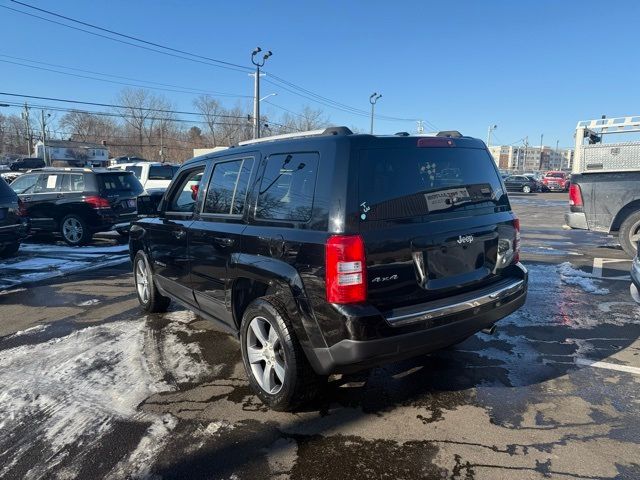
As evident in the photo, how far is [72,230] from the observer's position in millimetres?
10836

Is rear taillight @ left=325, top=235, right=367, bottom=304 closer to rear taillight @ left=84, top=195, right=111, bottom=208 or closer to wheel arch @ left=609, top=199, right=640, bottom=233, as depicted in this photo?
wheel arch @ left=609, top=199, right=640, bottom=233

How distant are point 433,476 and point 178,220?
3.21 m

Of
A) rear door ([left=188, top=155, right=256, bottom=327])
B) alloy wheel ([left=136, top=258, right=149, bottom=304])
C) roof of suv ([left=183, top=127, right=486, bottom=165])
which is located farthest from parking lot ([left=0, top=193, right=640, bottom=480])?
roof of suv ([left=183, top=127, right=486, bottom=165])

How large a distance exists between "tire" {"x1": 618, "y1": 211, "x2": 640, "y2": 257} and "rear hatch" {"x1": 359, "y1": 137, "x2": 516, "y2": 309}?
618 cm

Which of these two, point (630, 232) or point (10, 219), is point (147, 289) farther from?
point (630, 232)

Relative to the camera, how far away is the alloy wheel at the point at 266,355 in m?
3.27

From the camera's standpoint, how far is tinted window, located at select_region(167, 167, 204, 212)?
4.49 m

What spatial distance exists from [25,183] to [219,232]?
33.8ft

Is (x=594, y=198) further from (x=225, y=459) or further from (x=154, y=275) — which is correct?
(x=225, y=459)

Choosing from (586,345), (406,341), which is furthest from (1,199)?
(586,345)

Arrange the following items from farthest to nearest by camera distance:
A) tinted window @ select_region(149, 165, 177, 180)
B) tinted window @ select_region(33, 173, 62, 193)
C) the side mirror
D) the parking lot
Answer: tinted window @ select_region(149, 165, 177, 180) < tinted window @ select_region(33, 173, 62, 193) < the side mirror < the parking lot

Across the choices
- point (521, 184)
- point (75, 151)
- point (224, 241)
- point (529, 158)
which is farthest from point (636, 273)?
point (529, 158)

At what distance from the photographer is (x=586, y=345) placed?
14.4ft

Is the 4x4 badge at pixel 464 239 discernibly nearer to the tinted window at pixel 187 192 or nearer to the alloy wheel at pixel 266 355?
the alloy wheel at pixel 266 355
